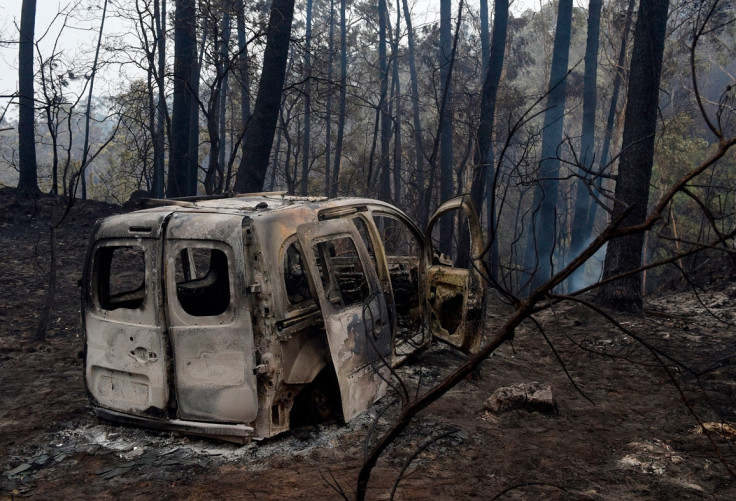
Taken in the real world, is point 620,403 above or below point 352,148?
below

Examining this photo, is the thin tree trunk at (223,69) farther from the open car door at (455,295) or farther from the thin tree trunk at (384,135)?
the open car door at (455,295)

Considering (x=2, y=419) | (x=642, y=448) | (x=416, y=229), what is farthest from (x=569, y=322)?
(x=2, y=419)

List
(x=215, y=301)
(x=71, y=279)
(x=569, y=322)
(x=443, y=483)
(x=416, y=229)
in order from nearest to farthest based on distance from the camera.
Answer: (x=443, y=483)
(x=215, y=301)
(x=416, y=229)
(x=569, y=322)
(x=71, y=279)

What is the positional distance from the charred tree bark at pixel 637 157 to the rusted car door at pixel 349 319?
17.5 ft

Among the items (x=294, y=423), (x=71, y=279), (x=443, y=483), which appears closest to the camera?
(x=443, y=483)

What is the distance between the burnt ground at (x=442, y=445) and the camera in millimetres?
4137

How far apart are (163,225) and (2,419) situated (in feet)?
8.27

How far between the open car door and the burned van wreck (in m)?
1.23

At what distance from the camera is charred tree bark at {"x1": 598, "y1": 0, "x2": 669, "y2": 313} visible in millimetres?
9375

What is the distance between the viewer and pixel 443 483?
4.22 m

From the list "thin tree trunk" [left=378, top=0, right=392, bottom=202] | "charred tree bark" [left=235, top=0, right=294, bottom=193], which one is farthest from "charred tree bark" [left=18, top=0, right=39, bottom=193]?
"thin tree trunk" [left=378, top=0, right=392, bottom=202]

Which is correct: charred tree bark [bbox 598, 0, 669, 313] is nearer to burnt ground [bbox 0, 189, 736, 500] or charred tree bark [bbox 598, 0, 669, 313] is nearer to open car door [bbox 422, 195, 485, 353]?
burnt ground [bbox 0, 189, 736, 500]

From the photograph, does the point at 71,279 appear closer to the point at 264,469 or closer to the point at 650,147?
the point at 264,469

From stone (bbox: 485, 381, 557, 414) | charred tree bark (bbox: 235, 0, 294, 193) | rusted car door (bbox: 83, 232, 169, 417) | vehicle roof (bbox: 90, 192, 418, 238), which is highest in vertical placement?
charred tree bark (bbox: 235, 0, 294, 193)
